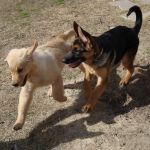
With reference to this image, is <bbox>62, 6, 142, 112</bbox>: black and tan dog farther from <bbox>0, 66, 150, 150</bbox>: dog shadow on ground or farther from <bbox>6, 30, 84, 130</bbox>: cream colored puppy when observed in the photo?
<bbox>6, 30, 84, 130</bbox>: cream colored puppy

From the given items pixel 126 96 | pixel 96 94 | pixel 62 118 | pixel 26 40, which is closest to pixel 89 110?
pixel 96 94

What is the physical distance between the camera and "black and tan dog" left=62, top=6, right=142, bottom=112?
3402 mm

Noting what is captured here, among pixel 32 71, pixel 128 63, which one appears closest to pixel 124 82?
pixel 128 63

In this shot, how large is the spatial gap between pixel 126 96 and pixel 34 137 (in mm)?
2173

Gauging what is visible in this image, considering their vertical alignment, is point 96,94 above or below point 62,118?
above

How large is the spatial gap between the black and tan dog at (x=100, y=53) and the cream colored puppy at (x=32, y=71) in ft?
1.57

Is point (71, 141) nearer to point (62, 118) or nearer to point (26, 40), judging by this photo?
point (62, 118)

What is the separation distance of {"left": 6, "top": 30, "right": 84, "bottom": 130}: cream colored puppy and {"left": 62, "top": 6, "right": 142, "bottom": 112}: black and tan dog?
48 centimetres

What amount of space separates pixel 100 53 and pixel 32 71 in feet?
4.44

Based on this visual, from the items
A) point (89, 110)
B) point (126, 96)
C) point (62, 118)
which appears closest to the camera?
point (89, 110)

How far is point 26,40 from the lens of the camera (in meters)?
6.52

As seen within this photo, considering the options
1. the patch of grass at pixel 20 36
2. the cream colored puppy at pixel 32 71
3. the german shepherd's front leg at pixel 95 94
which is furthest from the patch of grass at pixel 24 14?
the german shepherd's front leg at pixel 95 94

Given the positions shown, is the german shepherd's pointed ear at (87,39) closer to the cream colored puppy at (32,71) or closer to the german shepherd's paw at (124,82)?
the cream colored puppy at (32,71)

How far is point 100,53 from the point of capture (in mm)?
3641
